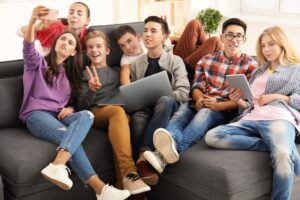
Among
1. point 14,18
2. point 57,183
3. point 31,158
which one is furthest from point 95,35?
point 14,18

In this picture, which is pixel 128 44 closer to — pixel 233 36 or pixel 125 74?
pixel 125 74

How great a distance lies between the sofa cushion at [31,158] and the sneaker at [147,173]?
0.69 feet

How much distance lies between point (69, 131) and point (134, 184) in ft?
1.42

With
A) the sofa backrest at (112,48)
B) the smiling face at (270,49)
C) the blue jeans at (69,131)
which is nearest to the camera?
the blue jeans at (69,131)

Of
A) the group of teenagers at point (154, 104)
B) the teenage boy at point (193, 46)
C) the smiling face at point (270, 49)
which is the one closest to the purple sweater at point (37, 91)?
the group of teenagers at point (154, 104)

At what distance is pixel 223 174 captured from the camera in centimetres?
204

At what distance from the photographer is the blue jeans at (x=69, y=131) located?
7.25ft

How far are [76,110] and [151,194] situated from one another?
27.0 inches

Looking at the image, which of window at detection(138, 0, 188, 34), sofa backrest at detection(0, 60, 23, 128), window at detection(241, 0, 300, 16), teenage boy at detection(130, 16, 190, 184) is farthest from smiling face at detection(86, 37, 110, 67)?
window at detection(241, 0, 300, 16)

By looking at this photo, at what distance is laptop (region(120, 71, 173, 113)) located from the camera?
254 centimetres

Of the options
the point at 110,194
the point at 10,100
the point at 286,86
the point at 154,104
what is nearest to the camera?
the point at 110,194

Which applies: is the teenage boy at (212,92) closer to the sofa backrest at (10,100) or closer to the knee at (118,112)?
the knee at (118,112)

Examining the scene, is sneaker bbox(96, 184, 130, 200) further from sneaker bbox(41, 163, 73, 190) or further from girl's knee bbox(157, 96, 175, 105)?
girl's knee bbox(157, 96, 175, 105)

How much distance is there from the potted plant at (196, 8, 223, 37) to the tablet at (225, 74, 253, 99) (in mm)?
2623
